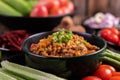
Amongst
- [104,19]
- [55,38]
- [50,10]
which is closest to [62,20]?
[50,10]

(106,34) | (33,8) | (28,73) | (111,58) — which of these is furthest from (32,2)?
(28,73)

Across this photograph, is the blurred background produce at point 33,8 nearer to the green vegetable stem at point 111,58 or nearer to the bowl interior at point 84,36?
the bowl interior at point 84,36

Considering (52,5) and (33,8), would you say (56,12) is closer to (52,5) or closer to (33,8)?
(52,5)

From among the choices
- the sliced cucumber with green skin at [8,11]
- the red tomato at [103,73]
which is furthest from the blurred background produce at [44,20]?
the red tomato at [103,73]

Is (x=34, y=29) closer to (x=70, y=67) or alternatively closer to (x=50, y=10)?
(x=50, y=10)

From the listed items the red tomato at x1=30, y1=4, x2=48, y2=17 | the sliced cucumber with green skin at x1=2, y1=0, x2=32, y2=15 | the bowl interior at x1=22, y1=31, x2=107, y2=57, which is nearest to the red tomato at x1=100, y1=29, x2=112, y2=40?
the bowl interior at x1=22, y1=31, x2=107, y2=57

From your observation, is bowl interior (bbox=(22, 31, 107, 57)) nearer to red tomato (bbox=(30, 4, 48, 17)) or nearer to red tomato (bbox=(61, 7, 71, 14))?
red tomato (bbox=(30, 4, 48, 17))
